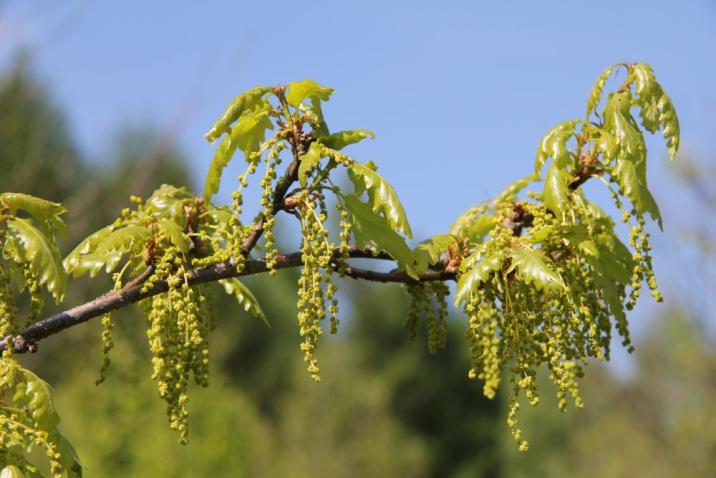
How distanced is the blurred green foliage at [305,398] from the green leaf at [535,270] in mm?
12432

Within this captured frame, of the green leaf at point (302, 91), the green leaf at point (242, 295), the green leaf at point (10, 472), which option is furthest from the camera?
the green leaf at point (242, 295)

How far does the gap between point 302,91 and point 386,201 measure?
0.35 metres

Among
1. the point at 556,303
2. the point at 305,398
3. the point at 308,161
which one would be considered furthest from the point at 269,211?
the point at 305,398

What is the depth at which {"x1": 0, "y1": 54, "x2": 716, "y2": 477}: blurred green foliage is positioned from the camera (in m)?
19.5

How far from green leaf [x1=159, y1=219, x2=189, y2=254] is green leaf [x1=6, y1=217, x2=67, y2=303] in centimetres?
28

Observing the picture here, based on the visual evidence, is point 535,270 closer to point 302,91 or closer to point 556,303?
point 556,303

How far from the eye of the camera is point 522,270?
2266mm

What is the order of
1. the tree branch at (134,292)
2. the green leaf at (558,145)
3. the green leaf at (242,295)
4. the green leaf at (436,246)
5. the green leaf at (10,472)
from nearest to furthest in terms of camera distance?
the green leaf at (10,472) < the tree branch at (134,292) < the green leaf at (436,246) < the green leaf at (558,145) < the green leaf at (242,295)

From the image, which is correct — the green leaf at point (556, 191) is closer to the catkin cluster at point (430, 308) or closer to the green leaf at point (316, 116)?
the catkin cluster at point (430, 308)

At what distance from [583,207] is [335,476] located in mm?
26914

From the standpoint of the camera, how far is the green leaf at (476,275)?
88.2 inches

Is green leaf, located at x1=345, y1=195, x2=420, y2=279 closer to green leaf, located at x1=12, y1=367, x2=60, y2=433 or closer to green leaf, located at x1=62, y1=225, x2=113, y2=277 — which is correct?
green leaf, located at x1=62, y1=225, x2=113, y2=277

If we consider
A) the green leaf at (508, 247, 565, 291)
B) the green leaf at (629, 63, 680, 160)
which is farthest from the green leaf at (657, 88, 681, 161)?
the green leaf at (508, 247, 565, 291)

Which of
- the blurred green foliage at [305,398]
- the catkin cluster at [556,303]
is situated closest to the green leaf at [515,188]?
the catkin cluster at [556,303]
